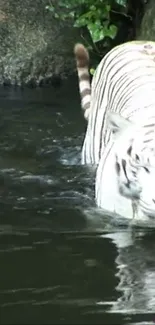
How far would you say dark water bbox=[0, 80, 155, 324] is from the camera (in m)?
2.96

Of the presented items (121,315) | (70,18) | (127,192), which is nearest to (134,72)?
(127,192)

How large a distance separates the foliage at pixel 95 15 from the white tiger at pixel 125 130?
8.04 feet

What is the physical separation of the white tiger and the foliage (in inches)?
96.5

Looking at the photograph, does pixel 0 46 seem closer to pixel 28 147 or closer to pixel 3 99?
pixel 3 99

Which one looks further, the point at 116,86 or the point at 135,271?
the point at 116,86

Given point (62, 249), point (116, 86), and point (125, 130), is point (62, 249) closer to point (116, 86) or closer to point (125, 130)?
point (125, 130)

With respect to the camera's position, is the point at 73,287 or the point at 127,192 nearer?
the point at 73,287

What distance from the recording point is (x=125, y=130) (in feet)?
12.6

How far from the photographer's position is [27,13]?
8414 mm

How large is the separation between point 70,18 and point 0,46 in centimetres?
71

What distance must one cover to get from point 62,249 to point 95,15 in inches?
162

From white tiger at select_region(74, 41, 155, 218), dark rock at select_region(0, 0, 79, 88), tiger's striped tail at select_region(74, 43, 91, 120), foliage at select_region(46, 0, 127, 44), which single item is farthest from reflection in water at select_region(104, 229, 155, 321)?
dark rock at select_region(0, 0, 79, 88)

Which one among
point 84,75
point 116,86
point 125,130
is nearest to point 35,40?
point 84,75

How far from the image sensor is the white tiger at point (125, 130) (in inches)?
143
